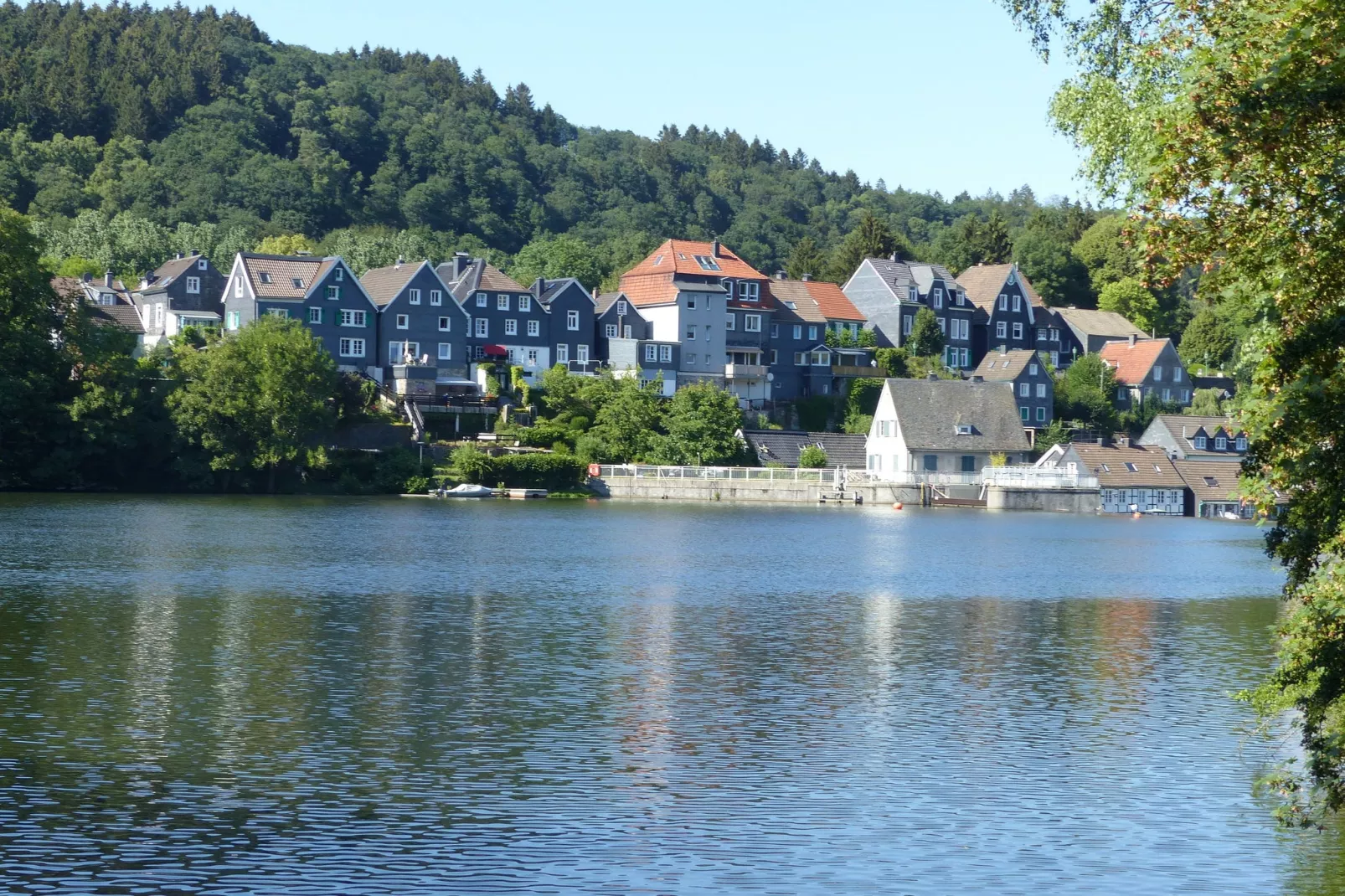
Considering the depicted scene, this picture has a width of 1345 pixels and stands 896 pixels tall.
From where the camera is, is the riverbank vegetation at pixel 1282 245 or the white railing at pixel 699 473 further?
the white railing at pixel 699 473

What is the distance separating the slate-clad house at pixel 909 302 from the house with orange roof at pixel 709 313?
37.3 ft

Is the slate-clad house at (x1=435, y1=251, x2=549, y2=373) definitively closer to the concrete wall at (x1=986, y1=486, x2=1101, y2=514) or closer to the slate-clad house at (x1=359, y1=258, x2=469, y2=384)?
the slate-clad house at (x1=359, y1=258, x2=469, y2=384)

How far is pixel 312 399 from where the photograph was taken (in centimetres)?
8706

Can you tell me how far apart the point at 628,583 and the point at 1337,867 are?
30.6 metres

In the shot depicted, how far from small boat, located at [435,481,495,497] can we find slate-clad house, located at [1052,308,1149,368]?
60970 millimetres

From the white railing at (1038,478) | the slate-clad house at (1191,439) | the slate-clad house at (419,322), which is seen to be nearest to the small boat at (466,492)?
the slate-clad house at (419,322)

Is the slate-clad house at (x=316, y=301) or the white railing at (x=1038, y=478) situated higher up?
the slate-clad house at (x=316, y=301)

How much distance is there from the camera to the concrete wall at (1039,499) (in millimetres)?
102812

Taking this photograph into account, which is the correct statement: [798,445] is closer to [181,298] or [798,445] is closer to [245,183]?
[181,298]

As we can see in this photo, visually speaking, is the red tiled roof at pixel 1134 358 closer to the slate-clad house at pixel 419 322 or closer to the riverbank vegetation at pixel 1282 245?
the slate-clad house at pixel 419 322

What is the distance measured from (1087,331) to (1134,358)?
11.6 meters

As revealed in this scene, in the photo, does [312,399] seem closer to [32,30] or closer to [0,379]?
[0,379]

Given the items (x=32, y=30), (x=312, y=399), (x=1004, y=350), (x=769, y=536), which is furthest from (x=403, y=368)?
(x=32, y=30)

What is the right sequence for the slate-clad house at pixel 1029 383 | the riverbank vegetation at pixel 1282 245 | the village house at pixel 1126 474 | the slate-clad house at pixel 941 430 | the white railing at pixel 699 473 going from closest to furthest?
the riverbank vegetation at pixel 1282 245, the white railing at pixel 699 473, the slate-clad house at pixel 941 430, the village house at pixel 1126 474, the slate-clad house at pixel 1029 383
